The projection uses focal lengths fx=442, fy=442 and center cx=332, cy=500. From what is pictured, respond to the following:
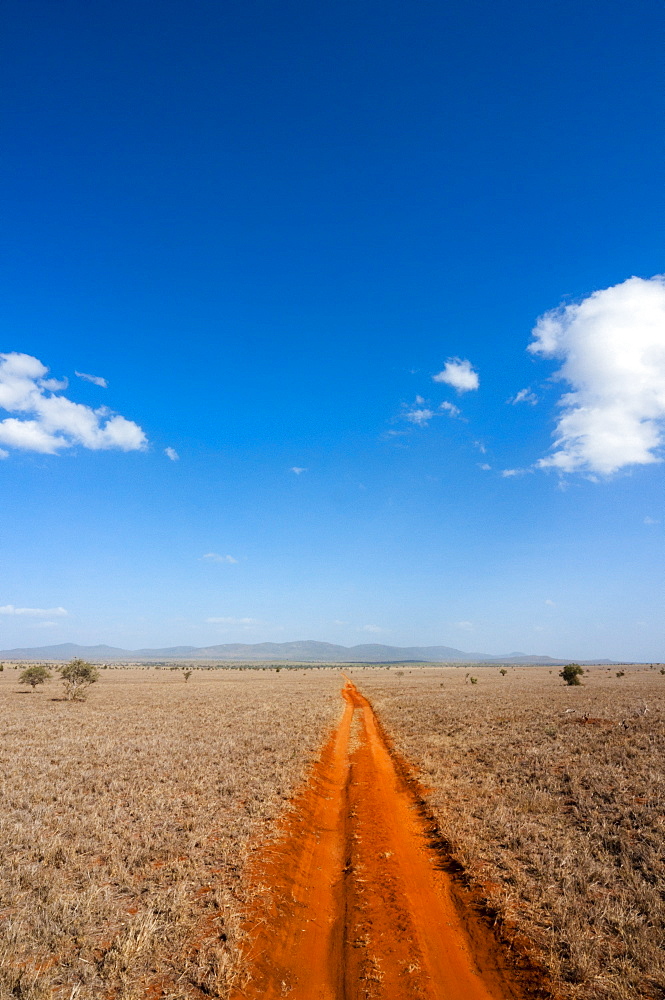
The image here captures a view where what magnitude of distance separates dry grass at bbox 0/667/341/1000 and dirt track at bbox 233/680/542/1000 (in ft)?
2.11

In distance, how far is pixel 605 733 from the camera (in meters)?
18.7

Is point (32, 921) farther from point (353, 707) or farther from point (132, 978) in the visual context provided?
point (353, 707)

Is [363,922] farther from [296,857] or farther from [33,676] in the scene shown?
[33,676]

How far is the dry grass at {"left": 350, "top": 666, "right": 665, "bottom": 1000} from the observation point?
6613mm

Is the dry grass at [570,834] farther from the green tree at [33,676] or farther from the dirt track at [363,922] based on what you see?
the green tree at [33,676]

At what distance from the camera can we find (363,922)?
24.7 ft

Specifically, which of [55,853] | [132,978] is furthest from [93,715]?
[132,978]

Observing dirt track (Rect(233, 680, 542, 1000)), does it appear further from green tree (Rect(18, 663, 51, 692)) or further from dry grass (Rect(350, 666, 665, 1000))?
green tree (Rect(18, 663, 51, 692))

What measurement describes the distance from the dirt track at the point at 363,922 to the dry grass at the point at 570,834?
860 mm

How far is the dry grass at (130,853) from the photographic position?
6.24 meters

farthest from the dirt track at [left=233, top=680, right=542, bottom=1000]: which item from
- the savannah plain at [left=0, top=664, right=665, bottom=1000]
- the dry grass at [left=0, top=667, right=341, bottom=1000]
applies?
the dry grass at [left=0, top=667, right=341, bottom=1000]

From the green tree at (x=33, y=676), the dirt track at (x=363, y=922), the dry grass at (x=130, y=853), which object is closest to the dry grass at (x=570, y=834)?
the dirt track at (x=363, y=922)

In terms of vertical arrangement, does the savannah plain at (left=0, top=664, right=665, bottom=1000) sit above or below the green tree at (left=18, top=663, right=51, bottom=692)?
above

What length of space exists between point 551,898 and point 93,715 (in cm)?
3053
